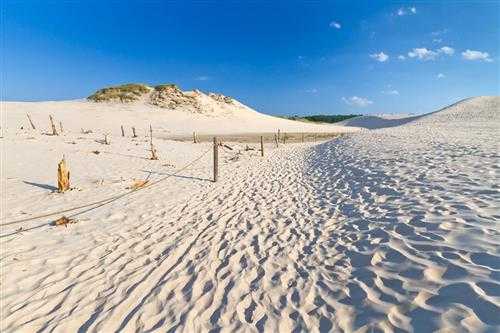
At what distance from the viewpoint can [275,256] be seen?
5.66 m

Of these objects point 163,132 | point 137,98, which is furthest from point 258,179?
point 137,98

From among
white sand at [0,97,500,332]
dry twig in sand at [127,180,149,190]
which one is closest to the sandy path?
white sand at [0,97,500,332]

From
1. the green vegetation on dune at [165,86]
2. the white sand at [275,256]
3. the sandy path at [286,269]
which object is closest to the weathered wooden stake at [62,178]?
the white sand at [275,256]

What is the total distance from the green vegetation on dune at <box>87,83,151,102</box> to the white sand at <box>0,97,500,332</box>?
2230 inches

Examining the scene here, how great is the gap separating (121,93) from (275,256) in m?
66.7

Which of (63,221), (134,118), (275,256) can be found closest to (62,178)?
(63,221)

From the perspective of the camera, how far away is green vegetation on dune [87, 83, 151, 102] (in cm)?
6291

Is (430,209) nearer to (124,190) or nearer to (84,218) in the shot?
(84,218)

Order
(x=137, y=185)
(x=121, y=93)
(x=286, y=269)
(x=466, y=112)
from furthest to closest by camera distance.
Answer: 1. (x=121, y=93)
2. (x=466, y=112)
3. (x=137, y=185)
4. (x=286, y=269)

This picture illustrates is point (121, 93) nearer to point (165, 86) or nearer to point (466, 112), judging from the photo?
point (165, 86)

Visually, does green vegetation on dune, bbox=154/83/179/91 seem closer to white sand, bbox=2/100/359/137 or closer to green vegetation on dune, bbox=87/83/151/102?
green vegetation on dune, bbox=87/83/151/102

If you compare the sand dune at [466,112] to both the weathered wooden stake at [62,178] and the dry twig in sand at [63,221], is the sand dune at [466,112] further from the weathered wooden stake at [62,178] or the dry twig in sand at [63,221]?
the dry twig in sand at [63,221]

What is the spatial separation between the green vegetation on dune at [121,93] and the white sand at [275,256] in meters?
56.6

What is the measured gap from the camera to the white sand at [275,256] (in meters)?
3.81
